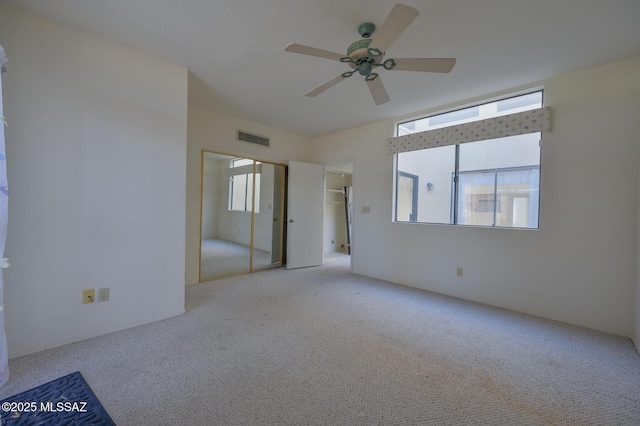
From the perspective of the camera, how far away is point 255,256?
469 centimetres

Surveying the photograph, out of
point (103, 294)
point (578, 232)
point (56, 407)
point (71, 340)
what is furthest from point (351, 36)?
point (71, 340)

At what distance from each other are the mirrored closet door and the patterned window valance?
2235mm

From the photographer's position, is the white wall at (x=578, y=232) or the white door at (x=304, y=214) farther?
the white door at (x=304, y=214)

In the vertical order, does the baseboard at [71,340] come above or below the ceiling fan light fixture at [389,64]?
below

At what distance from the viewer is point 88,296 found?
7.29 ft

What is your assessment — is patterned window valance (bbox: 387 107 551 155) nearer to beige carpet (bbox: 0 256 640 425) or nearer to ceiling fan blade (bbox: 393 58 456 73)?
ceiling fan blade (bbox: 393 58 456 73)

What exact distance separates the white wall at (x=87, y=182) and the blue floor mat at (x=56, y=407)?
2.08 feet

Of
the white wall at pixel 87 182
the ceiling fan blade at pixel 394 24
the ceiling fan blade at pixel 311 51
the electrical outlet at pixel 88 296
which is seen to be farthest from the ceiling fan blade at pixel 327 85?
the electrical outlet at pixel 88 296

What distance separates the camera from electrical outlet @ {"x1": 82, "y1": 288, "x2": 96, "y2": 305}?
2.20 meters

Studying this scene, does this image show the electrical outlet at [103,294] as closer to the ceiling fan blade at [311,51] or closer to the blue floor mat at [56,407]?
the blue floor mat at [56,407]

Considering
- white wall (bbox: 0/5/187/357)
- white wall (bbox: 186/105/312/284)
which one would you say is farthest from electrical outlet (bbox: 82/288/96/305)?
white wall (bbox: 186/105/312/284)

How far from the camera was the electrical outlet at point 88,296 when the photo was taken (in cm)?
220

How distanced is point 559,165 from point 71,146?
455cm

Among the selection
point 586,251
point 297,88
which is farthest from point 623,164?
point 297,88
